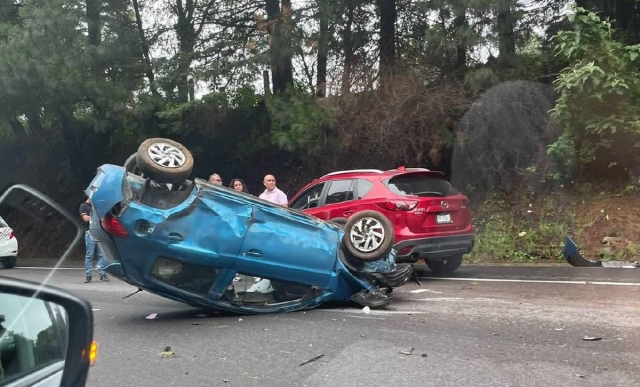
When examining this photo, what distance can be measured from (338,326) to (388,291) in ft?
4.41

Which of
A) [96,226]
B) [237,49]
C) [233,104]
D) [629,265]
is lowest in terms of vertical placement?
[629,265]

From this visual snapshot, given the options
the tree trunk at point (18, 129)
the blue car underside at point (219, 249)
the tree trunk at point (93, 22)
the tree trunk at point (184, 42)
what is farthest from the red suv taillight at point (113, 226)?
the tree trunk at point (18, 129)

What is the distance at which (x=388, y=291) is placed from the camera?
8.41m

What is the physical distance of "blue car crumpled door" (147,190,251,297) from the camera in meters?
7.22

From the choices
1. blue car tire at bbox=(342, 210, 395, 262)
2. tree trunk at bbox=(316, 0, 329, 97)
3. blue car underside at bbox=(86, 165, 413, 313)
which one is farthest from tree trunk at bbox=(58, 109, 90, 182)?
blue car underside at bbox=(86, 165, 413, 313)

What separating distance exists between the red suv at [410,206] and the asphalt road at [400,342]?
1.10 meters

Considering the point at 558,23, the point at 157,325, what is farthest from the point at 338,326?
the point at 558,23

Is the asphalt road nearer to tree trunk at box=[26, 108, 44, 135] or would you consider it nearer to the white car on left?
the white car on left

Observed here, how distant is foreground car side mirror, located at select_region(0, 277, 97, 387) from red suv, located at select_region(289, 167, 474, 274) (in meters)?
7.35

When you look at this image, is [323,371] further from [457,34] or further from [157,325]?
[457,34]

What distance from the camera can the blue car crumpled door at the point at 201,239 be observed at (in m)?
7.22

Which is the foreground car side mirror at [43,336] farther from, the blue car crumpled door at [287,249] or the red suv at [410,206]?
the red suv at [410,206]

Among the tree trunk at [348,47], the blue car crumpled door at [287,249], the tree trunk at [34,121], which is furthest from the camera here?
the tree trunk at [34,121]

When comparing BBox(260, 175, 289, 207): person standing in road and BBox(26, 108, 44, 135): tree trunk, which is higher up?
BBox(26, 108, 44, 135): tree trunk
